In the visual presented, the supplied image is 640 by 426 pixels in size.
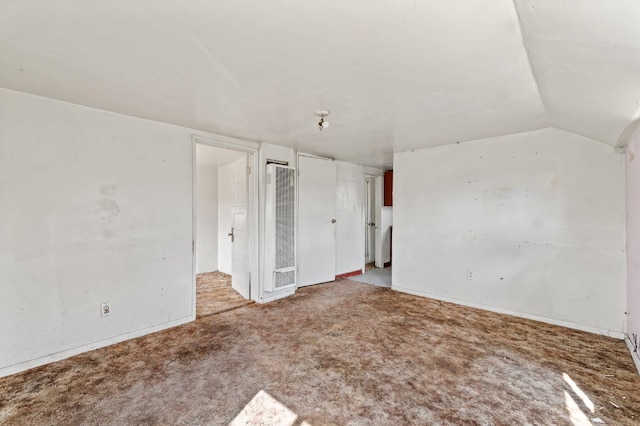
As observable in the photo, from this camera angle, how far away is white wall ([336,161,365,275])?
16.7ft

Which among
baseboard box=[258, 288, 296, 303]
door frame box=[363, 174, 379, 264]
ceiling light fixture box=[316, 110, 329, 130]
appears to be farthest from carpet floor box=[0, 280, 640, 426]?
door frame box=[363, 174, 379, 264]

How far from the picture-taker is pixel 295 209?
4.16m

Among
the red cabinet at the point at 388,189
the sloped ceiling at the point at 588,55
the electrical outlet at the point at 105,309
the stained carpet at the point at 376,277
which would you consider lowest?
the stained carpet at the point at 376,277

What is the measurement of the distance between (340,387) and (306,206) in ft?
9.47

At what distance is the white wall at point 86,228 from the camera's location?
2.11 m

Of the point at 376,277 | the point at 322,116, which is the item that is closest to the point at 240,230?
the point at 322,116

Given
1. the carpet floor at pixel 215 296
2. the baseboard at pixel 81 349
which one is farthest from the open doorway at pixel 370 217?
the baseboard at pixel 81 349

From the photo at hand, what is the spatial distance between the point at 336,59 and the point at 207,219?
467cm

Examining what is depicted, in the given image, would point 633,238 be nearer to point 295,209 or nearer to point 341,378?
point 341,378

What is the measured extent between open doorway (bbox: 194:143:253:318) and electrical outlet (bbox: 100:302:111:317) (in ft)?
3.08

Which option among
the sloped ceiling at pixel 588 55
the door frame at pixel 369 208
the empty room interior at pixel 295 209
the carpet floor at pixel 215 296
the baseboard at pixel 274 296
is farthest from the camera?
the door frame at pixel 369 208

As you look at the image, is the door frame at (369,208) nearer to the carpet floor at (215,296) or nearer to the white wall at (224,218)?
the white wall at (224,218)

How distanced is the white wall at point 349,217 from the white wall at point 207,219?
2.57 metres

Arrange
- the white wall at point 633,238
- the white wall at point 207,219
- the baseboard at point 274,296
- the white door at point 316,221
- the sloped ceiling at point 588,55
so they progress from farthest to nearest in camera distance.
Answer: the white wall at point 207,219 → the white door at point 316,221 → the baseboard at point 274,296 → the white wall at point 633,238 → the sloped ceiling at point 588,55
